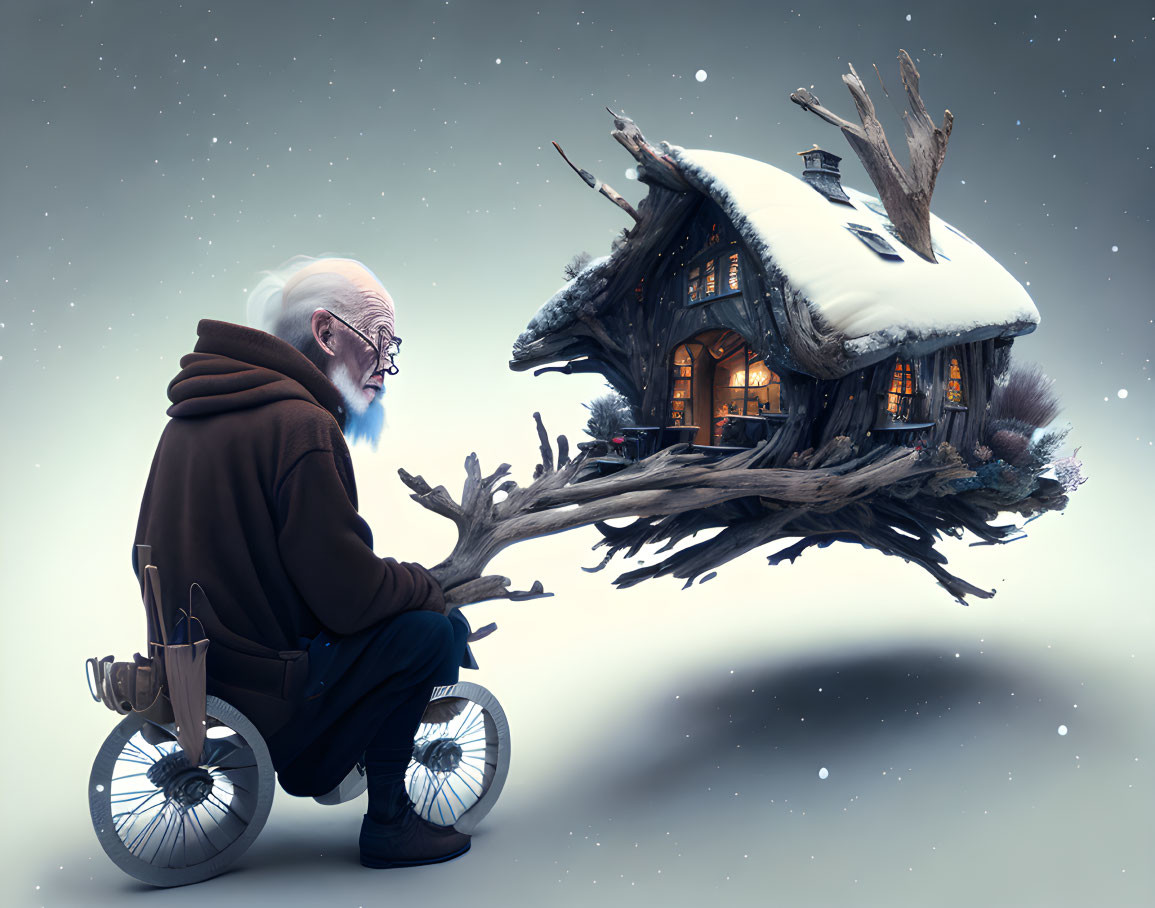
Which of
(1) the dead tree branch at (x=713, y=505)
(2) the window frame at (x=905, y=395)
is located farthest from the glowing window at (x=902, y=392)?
(1) the dead tree branch at (x=713, y=505)

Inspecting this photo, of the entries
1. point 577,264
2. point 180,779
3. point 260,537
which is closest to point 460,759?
point 180,779

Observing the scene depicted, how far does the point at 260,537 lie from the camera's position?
120 inches

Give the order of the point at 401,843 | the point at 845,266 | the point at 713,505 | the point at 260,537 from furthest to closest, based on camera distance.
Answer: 1. the point at 713,505
2. the point at 845,266
3. the point at 401,843
4. the point at 260,537

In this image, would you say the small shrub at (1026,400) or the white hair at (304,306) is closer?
the white hair at (304,306)

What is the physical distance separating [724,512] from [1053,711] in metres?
2.31

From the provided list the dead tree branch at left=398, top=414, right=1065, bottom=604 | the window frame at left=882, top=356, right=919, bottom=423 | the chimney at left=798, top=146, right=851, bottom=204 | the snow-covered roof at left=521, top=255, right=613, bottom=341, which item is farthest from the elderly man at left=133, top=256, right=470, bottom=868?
the chimney at left=798, top=146, right=851, bottom=204

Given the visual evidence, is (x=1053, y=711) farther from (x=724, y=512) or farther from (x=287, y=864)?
(x=287, y=864)

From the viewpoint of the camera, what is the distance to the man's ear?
3.38 metres

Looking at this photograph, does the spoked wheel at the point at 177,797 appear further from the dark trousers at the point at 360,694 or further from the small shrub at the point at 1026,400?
the small shrub at the point at 1026,400

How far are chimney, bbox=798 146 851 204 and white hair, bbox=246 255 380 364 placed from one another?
302 cm

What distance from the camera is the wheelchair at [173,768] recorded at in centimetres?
291

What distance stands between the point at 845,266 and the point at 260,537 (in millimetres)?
2976

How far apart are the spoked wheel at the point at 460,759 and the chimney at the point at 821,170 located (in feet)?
11.5

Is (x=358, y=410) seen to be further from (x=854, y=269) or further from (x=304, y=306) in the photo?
(x=854, y=269)
